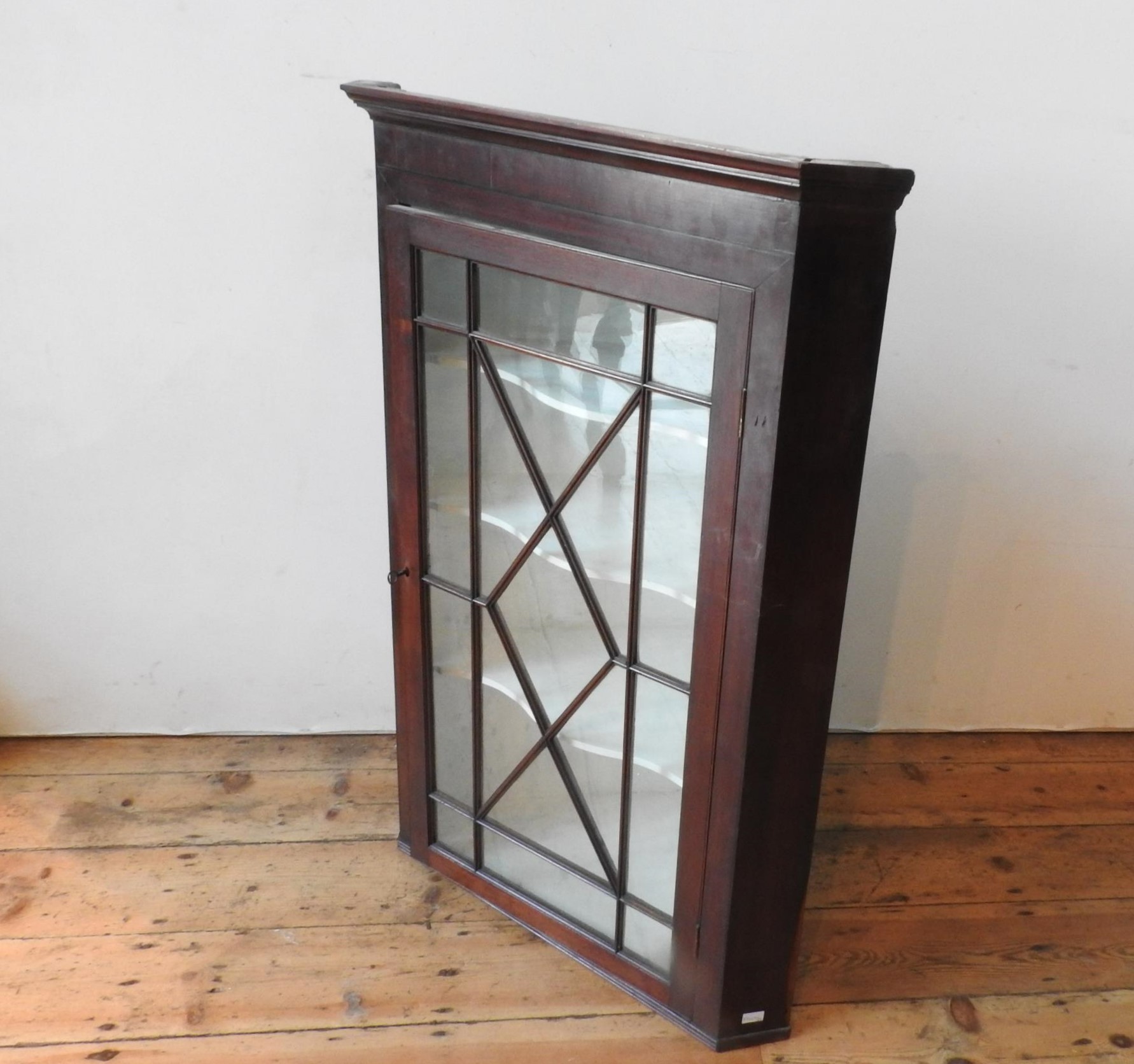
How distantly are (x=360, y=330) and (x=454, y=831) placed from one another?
0.86 metres

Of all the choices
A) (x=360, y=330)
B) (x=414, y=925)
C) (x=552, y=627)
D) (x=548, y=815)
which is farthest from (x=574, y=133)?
(x=414, y=925)

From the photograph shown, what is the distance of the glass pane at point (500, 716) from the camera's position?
1719 mm

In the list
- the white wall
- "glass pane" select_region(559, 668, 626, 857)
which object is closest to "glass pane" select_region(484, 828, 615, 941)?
"glass pane" select_region(559, 668, 626, 857)

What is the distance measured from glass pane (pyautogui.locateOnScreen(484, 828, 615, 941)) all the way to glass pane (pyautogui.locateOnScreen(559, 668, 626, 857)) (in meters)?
0.11

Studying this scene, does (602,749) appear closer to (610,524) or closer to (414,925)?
(610,524)

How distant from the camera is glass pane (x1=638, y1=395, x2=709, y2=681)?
1374 mm

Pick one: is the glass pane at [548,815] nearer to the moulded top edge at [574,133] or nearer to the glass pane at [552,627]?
the glass pane at [552,627]

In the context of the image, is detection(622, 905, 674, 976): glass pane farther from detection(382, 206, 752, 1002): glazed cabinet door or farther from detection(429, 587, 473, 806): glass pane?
detection(429, 587, 473, 806): glass pane

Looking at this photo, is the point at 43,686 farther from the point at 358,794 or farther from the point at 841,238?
the point at 841,238

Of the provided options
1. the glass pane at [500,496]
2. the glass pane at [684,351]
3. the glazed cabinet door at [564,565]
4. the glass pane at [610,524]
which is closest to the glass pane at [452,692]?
the glazed cabinet door at [564,565]

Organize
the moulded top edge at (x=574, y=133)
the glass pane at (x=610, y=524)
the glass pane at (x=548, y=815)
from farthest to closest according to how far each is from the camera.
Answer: the glass pane at (x=548, y=815)
the glass pane at (x=610, y=524)
the moulded top edge at (x=574, y=133)

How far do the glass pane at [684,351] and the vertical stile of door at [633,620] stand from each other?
11 millimetres

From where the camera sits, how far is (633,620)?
1.51 m

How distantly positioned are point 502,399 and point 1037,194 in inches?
41.4
